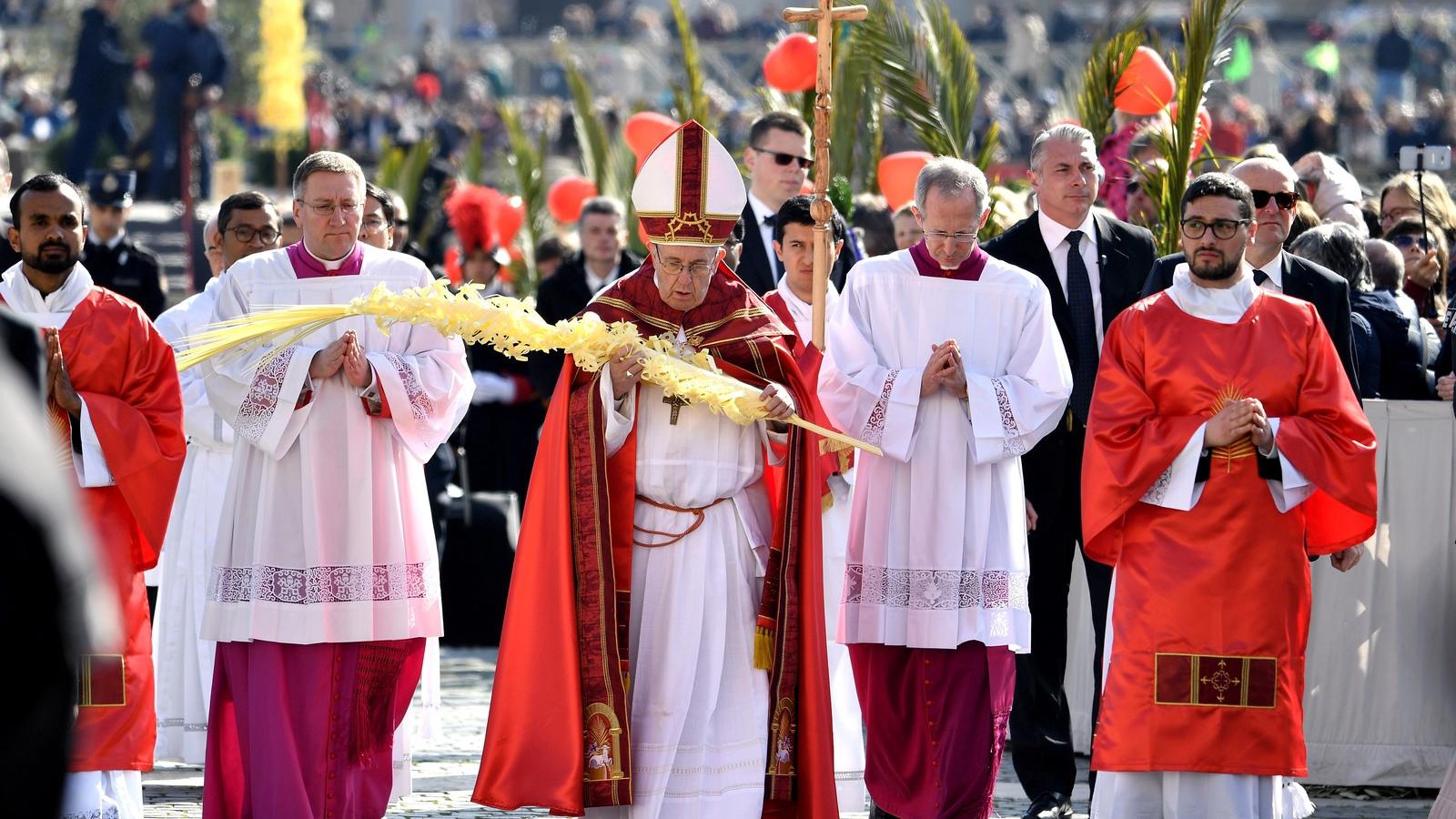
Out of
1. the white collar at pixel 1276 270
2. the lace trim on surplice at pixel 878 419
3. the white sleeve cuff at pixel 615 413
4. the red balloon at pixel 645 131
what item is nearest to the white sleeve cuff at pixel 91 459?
the white sleeve cuff at pixel 615 413

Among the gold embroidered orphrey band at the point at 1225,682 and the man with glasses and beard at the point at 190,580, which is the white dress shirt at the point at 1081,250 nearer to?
the gold embroidered orphrey band at the point at 1225,682

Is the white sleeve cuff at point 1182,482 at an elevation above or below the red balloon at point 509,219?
below

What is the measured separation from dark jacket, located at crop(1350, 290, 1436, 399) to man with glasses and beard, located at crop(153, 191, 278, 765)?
4.26m

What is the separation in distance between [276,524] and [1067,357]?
2.85 metres

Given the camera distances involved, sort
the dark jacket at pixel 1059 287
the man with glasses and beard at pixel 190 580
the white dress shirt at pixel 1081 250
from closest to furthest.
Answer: the dark jacket at pixel 1059 287 < the white dress shirt at pixel 1081 250 < the man with glasses and beard at pixel 190 580

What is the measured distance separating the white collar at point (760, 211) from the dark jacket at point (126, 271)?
3.35m

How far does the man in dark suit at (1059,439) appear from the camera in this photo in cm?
762

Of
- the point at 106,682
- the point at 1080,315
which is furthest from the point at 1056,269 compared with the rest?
the point at 106,682

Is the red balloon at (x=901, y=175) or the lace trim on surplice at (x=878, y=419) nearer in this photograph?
the lace trim on surplice at (x=878, y=419)

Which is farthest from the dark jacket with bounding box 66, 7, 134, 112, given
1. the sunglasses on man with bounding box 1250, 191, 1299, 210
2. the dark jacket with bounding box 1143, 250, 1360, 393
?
the dark jacket with bounding box 1143, 250, 1360, 393

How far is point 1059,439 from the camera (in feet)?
25.4

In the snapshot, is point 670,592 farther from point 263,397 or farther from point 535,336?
point 263,397

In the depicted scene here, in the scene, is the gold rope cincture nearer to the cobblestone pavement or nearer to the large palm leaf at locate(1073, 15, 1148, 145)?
the cobblestone pavement

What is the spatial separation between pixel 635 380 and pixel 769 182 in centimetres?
296
